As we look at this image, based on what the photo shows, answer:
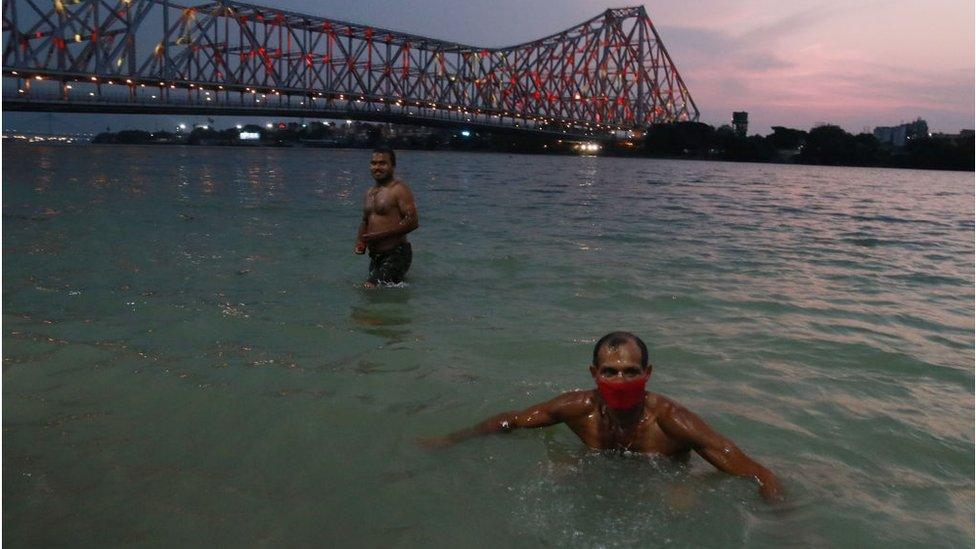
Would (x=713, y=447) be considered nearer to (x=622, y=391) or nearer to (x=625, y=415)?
(x=625, y=415)

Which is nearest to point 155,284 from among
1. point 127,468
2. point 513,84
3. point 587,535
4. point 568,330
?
point 568,330

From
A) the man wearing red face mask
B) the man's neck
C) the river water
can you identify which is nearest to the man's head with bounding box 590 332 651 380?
the man wearing red face mask

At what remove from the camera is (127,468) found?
10.8ft

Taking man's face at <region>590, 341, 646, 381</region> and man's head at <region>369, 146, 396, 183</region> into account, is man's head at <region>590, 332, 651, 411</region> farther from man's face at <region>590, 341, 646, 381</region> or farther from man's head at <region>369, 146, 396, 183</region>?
man's head at <region>369, 146, 396, 183</region>

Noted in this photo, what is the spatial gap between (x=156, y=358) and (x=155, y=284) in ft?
9.40

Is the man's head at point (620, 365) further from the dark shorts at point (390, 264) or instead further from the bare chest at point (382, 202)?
the dark shorts at point (390, 264)

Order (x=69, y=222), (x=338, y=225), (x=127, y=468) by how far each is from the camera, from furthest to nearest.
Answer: (x=338, y=225), (x=69, y=222), (x=127, y=468)

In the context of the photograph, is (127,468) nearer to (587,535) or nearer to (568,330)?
(587,535)

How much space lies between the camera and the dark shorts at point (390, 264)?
761cm

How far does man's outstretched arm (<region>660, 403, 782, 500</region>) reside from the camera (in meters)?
3.37

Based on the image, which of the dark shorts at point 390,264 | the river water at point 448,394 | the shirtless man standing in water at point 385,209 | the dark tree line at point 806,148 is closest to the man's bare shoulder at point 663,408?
the river water at point 448,394

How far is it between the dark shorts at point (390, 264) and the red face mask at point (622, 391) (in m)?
4.61

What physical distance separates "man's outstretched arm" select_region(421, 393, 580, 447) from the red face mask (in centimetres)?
38

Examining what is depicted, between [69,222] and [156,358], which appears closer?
[156,358]
